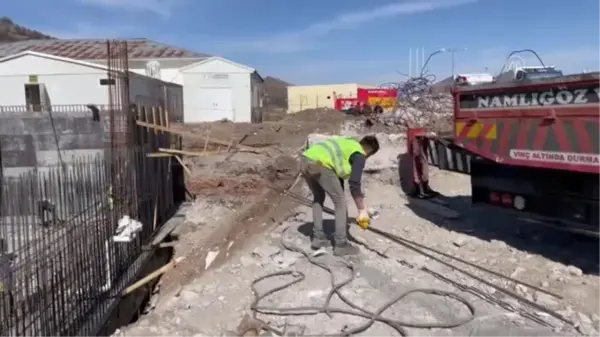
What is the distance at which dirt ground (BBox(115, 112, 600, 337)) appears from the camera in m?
4.99

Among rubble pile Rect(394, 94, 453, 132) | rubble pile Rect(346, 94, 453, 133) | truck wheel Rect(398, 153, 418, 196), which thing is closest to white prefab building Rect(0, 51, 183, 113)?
rubble pile Rect(346, 94, 453, 133)

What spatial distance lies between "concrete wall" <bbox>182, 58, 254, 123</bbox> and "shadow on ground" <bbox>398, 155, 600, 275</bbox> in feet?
76.8

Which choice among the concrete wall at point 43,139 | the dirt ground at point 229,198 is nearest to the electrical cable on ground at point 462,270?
the dirt ground at point 229,198

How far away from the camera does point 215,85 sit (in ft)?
104

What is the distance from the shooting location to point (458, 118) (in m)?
7.27

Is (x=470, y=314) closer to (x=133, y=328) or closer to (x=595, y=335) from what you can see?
(x=595, y=335)

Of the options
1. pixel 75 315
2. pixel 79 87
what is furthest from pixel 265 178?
pixel 79 87

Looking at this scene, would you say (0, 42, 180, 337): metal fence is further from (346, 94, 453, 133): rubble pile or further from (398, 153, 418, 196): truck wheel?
(346, 94, 453, 133): rubble pile

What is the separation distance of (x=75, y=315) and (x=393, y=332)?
9.59ft

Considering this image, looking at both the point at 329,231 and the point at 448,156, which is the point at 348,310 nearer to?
the point at 329,231

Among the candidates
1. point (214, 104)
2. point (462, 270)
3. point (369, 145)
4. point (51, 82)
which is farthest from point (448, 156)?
point (214, 104)

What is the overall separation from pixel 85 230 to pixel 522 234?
501 centimetres

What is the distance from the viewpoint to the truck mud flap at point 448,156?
755 cm

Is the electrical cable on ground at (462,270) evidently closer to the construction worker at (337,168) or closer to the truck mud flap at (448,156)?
the construction worker at (337,168)
